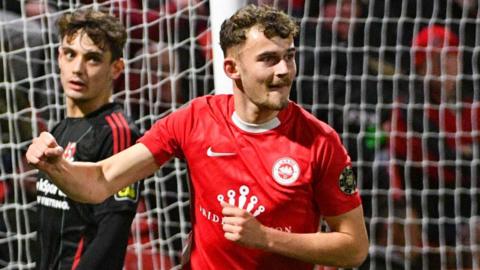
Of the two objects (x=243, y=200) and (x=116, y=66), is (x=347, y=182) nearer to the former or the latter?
(x=243, y=200)

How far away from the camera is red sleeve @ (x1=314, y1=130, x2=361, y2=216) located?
3.08m

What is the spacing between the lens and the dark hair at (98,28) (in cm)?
394

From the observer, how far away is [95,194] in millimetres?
3232

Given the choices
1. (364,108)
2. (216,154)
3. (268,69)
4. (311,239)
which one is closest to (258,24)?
(268,69)

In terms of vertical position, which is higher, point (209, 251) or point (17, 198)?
point (209, 251)

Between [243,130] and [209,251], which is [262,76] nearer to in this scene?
[243,130]

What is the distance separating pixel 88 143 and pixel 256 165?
80 cm

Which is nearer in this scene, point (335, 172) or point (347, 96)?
point (335, 172)

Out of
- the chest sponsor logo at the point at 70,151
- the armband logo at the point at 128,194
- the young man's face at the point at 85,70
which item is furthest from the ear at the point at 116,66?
the armband logo at the point at 128,194

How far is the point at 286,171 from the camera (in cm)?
311

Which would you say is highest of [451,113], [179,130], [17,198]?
[179,130]

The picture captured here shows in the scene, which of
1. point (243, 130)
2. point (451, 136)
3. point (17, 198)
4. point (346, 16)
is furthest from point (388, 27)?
point (243, 130)

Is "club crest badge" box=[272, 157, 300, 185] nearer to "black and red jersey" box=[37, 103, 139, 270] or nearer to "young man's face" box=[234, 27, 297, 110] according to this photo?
"young man's face" box=[234, 27, 297, 110]

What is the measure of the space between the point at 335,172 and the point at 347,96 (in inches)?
A: 83.8
